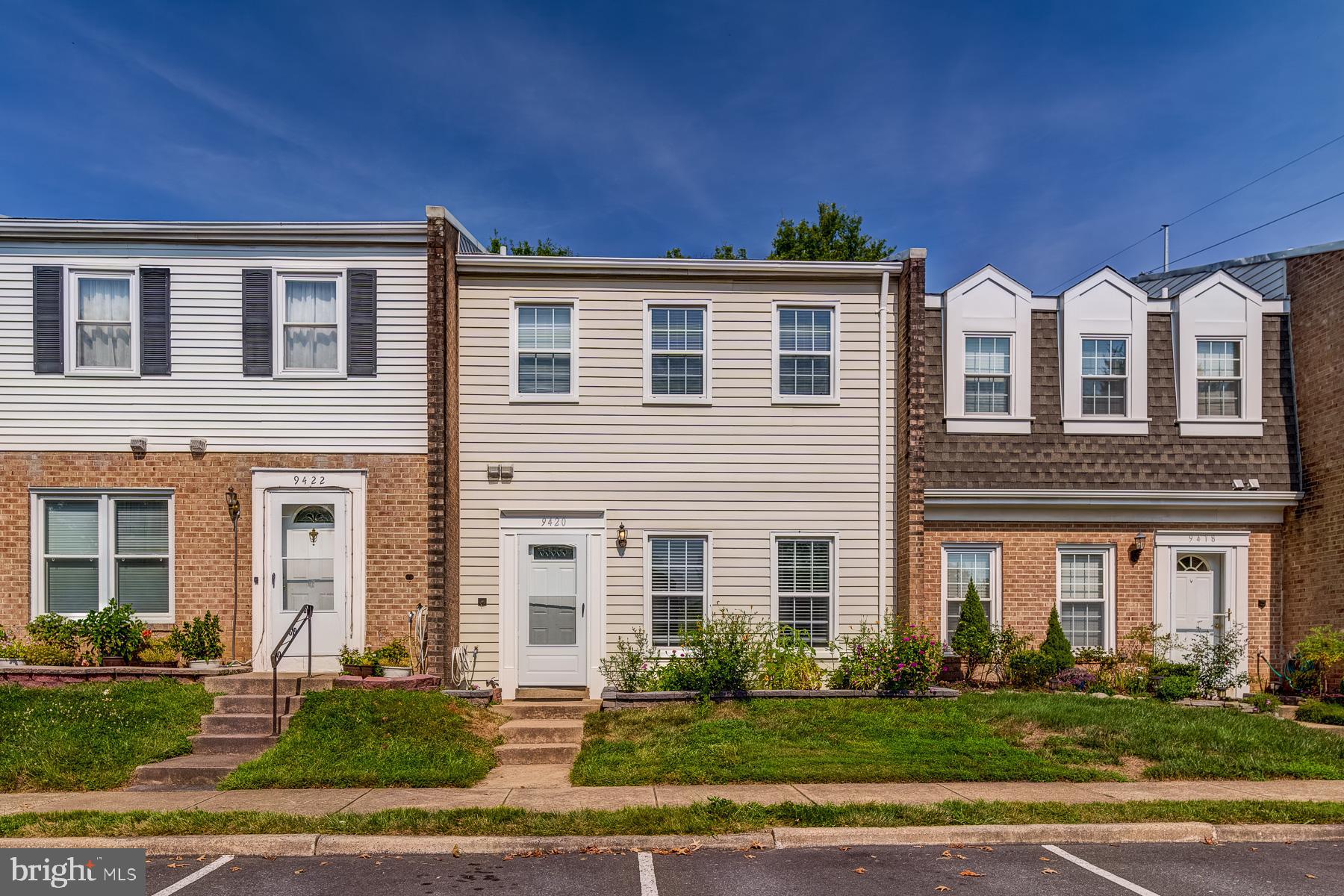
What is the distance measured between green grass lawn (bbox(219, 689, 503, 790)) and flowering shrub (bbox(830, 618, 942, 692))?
4.71 m

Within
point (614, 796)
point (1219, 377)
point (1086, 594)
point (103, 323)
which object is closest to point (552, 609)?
point (614, 796)

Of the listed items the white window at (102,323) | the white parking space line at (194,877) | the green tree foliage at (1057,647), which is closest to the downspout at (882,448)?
the green tree foliage at (1057,647)

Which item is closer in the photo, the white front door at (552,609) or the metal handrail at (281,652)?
the metal handrail at (281,652)

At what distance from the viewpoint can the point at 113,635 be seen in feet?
35.6

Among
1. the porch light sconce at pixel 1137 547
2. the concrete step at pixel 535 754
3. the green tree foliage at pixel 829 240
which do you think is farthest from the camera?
the green tree foliage at pixel 829 240

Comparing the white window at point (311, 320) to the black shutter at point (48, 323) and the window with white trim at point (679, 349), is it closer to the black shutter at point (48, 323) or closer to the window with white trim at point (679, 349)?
the black shutter at point (48, 323)

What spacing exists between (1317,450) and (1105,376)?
3.44 metres

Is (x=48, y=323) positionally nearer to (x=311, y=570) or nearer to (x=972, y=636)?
(x=311, y=570)

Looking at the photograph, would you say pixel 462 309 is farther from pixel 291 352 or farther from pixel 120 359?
pixel 120 359

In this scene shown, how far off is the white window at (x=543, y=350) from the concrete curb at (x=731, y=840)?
6.93 m

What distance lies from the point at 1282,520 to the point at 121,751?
54.8 feet

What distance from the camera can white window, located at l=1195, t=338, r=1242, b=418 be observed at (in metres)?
13.9

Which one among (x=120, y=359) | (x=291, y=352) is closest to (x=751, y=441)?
(x=291, y=352)

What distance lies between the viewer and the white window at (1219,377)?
13.9 meters
